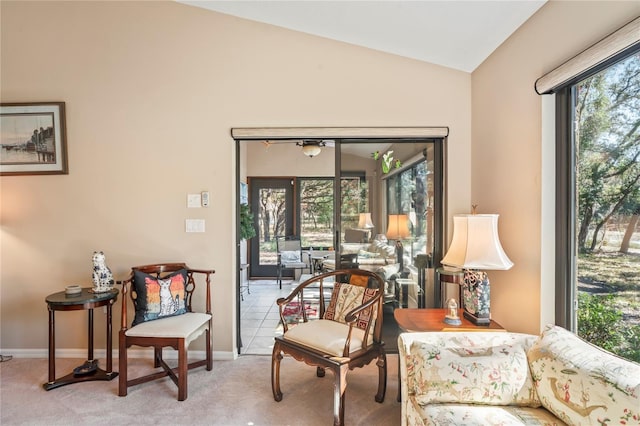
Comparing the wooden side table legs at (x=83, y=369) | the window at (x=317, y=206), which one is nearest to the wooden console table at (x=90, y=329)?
the wooden side table legs at (x=83, y=369)

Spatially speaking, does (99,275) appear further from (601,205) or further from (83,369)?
(601,205)

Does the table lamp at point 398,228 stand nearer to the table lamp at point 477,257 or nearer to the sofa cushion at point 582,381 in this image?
the table lamp at point 477,257

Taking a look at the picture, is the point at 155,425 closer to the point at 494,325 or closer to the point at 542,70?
the point at 494,325

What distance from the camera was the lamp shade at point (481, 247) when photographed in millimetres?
1929

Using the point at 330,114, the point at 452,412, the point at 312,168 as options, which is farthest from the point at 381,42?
the point at 312,168

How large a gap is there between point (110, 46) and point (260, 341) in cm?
314

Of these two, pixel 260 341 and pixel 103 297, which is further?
pixel 260 341

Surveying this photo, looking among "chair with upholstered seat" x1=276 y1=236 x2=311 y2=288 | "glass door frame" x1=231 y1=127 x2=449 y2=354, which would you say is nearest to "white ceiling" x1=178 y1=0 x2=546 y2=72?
"glass door frame" x1=231 y1=127 x2=449 y2=354

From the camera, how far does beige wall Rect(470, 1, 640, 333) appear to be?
1.78m

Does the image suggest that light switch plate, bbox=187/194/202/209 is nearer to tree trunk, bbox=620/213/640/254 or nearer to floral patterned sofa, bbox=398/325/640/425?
floral patterned sofa, bbox=398/325/640/425

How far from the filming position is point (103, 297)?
8.27 feet

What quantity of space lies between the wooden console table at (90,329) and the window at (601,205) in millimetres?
3210

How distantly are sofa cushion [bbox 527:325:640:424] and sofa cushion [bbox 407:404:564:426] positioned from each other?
8cm

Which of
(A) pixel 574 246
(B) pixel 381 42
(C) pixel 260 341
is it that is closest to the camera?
(A) pixel 574 246
